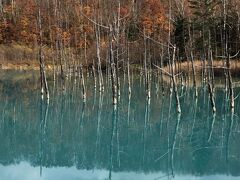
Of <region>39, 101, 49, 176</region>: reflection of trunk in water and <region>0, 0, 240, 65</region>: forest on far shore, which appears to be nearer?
<region>39, 101, 49, 176</region>: reflection of trunk in water

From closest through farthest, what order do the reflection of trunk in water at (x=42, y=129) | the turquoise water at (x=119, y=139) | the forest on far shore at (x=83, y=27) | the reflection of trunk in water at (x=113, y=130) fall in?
the turquoise water at (x=119, y=139) < the reflection of trunk in water at (x=113, y=130) < the reflection of trunk in water at (x=42, y=129) < the forest on far shore at (x=83, y=27)

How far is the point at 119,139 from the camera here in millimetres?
19047

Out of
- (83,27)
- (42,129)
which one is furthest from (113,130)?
(83,27)

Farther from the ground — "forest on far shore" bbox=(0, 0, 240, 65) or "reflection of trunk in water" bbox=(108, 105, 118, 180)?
"forest on far shore" bbox=(0, 0, 240, 65)

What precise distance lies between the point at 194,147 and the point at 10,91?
23.5 metres

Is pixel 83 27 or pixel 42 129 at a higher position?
pixel 83 27

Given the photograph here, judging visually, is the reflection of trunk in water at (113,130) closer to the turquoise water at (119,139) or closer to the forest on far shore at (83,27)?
the turquoise water at (119,139)

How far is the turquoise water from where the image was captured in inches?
565

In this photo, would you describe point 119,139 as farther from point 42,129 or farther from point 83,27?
point 83,27

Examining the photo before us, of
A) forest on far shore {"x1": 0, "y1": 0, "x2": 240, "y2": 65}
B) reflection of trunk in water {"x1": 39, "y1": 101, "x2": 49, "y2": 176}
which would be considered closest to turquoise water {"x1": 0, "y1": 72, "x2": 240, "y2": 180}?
reflection of trunk in water {"x1": 39, "y1": 101, "x2": 49, "y2": 176}

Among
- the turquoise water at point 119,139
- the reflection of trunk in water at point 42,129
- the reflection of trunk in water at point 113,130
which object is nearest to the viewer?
the turquoise water at point 119,139

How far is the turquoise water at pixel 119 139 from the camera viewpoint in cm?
1435

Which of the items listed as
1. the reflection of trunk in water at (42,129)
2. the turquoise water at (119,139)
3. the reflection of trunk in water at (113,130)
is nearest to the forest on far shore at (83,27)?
the turquoise water at (119,139)

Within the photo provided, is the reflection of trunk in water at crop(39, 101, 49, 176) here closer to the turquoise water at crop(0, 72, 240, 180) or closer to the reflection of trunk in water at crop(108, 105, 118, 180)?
the turquoise water at crop(0, 72, 240, 180)
